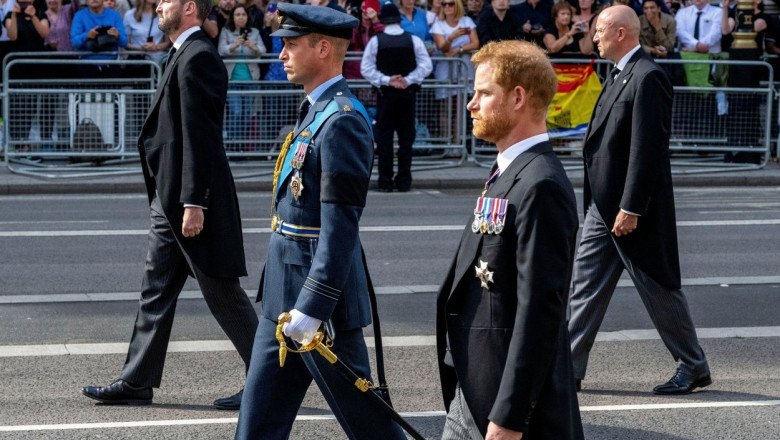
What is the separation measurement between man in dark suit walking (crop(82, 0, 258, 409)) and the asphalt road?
0.41 meters

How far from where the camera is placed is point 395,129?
1539 centimetres

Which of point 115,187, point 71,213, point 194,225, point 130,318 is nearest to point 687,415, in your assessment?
point 194,225

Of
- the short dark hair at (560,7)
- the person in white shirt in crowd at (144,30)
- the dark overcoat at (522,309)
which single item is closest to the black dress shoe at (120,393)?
the dark overcoat at (522,309)

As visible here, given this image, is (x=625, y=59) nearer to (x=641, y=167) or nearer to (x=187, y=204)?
(x=641, y=167)

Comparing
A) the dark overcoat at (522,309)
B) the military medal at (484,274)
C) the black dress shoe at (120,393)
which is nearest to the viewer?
the dark overcoat at (522,309)

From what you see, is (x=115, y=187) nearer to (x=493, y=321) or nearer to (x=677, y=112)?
(x=677, y=112)

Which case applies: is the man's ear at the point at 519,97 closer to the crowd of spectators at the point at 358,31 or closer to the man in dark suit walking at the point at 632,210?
the man in dark suit walking at the point at 632,210

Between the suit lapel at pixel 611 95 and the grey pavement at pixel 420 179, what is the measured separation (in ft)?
30.1

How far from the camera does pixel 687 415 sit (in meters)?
6.28

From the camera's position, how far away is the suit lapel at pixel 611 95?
6648mm

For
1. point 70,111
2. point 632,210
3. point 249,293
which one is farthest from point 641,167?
point 70,111

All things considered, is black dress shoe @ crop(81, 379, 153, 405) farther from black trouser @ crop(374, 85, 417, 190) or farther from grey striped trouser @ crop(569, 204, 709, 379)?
black trouser @ crop(374, 85, 417, 190)

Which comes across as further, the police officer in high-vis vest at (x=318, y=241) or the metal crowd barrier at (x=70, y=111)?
the metal crowd barrier at (x=70, y=111)

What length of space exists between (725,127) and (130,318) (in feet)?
36.8
